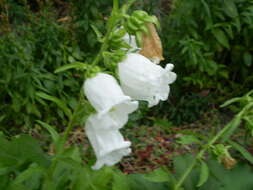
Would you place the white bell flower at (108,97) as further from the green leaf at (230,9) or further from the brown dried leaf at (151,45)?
the green leaf at (230,9)

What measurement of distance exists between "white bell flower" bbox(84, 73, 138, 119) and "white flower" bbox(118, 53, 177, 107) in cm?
5

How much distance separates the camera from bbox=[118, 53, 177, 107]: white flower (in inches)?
51.1

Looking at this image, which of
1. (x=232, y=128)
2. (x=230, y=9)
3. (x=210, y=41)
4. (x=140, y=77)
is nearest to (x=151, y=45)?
(x=140, y=77)

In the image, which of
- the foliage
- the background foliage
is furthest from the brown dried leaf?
the foliage

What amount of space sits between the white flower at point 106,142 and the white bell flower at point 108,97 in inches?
1.5

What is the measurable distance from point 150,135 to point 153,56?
6.24 feet

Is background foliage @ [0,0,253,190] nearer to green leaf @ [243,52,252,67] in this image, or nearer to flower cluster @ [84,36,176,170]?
green leaf @ [243,52,252,67]

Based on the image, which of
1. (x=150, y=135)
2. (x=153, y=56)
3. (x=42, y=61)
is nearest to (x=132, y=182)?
(x=153, y=56)

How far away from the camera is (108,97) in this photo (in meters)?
1.22

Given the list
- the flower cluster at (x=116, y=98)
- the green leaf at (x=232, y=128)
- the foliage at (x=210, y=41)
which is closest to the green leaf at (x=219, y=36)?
the foliage at (x=210, y=41)

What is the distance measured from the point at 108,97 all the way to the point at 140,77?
5.5 inches

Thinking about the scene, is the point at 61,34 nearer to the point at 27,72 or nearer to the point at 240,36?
the point at 27,72

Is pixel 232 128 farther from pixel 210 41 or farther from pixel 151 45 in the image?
pixel 210 41

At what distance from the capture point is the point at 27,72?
3031 millimetres
